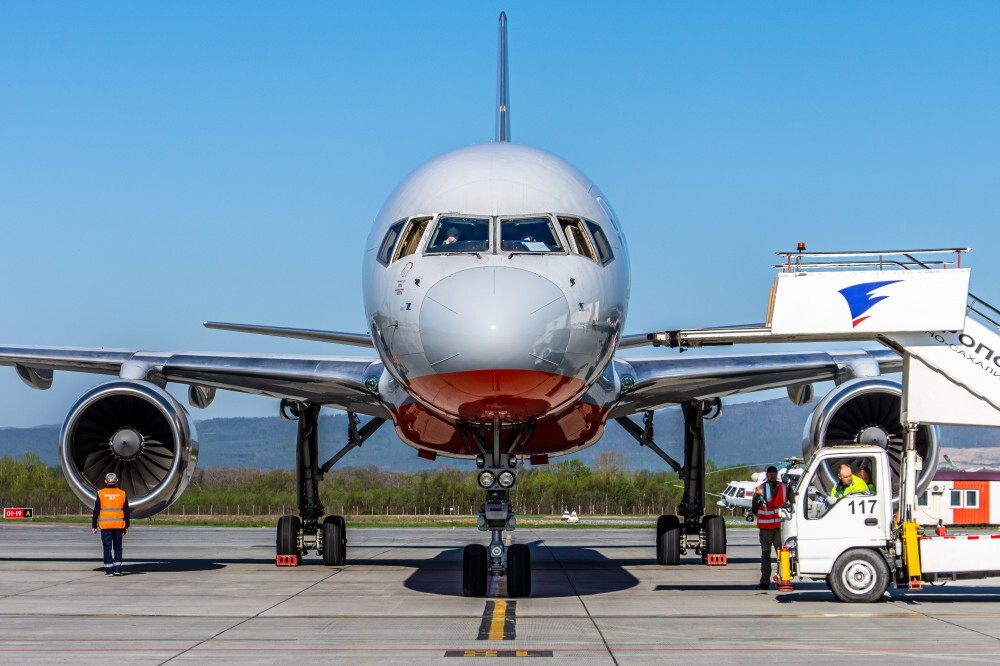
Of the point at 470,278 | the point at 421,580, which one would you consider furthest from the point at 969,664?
the point at 421,580

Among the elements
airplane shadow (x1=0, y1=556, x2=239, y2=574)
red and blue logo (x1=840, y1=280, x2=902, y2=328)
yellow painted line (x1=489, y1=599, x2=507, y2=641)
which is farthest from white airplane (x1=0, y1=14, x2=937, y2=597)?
red and blue logo (x1=840, y1=280, x2=902, y2=328)

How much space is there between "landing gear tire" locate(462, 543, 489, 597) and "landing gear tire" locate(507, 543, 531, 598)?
270 millimetres

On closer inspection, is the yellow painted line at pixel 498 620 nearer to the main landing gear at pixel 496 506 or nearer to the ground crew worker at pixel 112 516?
the main landing gear at pixel 496 506

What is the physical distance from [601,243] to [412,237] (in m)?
1.94

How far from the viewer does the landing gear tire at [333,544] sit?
19.3m

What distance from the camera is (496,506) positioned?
13023mm

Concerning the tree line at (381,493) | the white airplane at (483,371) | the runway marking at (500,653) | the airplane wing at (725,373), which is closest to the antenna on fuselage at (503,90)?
the white airplane at (483,371)

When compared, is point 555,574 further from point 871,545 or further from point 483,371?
point 483,371

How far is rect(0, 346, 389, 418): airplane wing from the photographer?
56.6 ft

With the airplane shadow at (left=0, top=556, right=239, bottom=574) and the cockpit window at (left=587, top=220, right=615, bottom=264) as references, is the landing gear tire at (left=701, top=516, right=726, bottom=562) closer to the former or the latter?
the airplane shadow at (left=0, top=556, right=239, bottom=574)

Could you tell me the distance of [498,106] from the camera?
63.5 ft

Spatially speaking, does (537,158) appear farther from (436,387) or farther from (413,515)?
(413,515)

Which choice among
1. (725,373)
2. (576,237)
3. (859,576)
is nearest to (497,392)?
(576,237)

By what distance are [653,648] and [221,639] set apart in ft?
11.7
